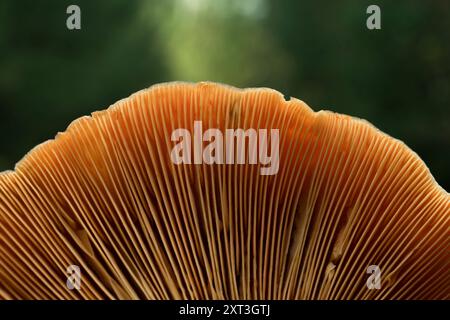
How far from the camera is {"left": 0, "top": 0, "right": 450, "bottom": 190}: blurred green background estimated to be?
1.95 m

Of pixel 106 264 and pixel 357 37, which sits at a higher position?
pixel 357 37

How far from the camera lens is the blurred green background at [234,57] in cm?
195

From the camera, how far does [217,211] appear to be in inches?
20.2

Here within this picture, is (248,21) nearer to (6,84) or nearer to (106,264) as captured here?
(6,84)

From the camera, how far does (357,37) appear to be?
2.26 m

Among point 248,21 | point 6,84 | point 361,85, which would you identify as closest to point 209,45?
point 248,21

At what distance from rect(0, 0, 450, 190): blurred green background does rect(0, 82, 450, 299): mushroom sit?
121 centimetres

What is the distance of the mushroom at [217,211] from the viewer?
476mm

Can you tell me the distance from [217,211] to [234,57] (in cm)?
187

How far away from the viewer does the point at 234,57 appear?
2.33m

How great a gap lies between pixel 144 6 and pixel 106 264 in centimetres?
212

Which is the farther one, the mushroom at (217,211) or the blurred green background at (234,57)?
the blurred green background at (234,57)

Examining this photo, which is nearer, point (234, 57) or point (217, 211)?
point (217, 211)

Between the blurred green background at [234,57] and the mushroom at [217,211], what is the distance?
1211 mm
